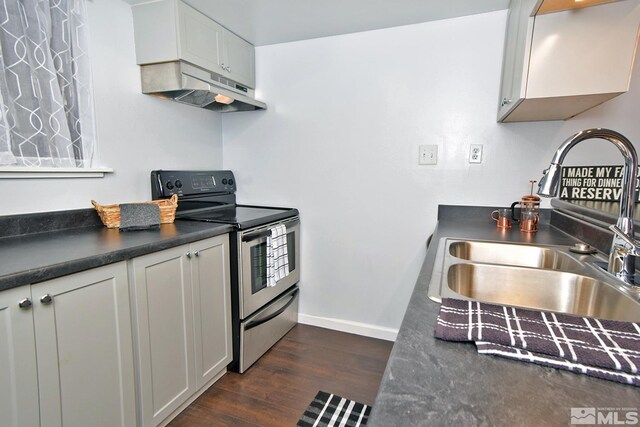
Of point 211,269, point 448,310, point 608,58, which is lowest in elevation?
point 211,269

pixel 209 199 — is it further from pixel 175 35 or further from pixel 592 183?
pixel 592 183

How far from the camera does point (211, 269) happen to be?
170cm

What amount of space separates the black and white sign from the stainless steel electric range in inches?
65.5

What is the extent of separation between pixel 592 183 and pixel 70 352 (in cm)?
236

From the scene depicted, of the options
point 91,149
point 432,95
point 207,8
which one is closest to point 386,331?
point 432,95

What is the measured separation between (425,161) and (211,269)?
1.46 metres

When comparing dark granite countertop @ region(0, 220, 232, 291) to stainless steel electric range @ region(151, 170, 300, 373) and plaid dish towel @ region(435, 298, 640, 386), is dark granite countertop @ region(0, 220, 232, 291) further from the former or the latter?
plaid dish towel @ region(435, 298, 640, 386)

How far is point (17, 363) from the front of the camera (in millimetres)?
941

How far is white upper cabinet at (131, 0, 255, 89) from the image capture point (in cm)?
181

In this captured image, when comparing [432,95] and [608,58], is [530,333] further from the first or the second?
[432,95]

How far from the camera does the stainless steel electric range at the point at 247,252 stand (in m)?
1.86

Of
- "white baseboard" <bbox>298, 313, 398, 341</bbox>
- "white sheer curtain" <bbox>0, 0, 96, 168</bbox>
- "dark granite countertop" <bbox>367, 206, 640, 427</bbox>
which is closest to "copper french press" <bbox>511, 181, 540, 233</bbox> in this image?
"white baseboard" <bbox>298, 313, 398, 341</bbox>

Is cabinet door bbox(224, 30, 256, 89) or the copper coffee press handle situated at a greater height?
cabinet door bbox(224, 30, 256, 89)

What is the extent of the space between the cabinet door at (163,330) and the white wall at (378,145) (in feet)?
3.69
